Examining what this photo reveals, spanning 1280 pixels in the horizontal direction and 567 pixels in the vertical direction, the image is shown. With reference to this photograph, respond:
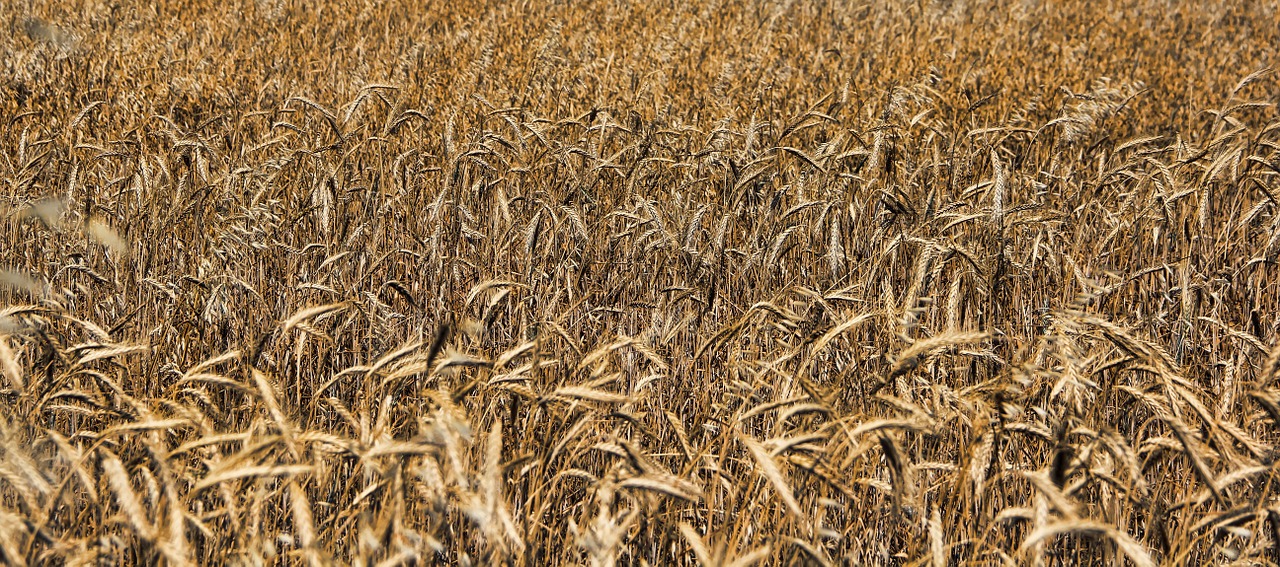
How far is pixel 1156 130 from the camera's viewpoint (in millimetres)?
4078

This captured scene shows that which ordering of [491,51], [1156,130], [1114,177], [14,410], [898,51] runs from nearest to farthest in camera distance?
[14,410], [1114,177], [1156,130], [491,51], [898,51]

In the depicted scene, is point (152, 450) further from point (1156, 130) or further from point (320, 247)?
point (1156, 130)

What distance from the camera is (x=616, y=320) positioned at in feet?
7.61

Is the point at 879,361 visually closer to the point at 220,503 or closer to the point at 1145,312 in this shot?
the point at 1145,312

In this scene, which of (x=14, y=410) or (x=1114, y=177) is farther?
(x=1114, y=177)

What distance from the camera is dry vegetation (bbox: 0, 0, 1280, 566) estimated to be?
1274 millimetres

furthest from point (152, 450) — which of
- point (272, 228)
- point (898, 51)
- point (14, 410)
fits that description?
point (898, 51)

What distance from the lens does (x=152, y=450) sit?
1.01 m

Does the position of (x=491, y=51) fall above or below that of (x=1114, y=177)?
below

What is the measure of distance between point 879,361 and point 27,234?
201cm

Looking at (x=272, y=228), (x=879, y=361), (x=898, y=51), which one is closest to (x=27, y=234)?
(x=272, y=228)

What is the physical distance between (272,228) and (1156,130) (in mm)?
3410

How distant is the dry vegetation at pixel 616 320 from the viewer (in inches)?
50.2

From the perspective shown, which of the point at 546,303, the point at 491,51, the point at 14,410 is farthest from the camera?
the point at 491,51
